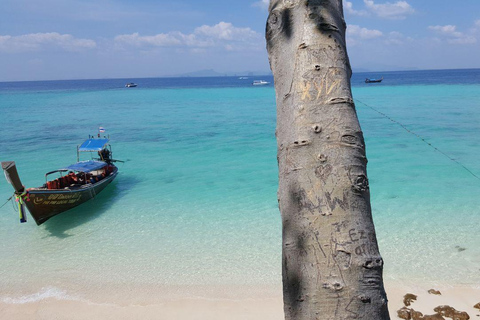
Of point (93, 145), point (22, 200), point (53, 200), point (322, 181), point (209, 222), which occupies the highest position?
point (322, 181)

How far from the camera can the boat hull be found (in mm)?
10961

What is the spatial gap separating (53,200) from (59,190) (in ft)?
1.05

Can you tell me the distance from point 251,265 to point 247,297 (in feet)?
3.76

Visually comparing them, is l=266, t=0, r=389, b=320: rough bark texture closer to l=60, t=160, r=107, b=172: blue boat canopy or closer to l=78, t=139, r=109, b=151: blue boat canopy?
l=60, t=160, r=107, b=172: blue boat canopy

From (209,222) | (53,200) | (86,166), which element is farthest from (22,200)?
(209,222)

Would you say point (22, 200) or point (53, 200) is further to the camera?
point (53, 200)

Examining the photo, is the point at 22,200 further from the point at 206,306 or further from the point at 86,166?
the point at 206,306

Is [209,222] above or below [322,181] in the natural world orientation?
below

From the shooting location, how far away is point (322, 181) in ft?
3.78

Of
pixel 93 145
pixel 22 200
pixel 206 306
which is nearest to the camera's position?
pixel 206 306

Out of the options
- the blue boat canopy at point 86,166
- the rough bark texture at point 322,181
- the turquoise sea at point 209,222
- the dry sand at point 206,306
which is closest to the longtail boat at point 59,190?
the blue boat canopy at point 86,166

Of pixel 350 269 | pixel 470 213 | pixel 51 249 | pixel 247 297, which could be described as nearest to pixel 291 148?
pixel 350 269

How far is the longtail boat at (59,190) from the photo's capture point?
10.5 metres

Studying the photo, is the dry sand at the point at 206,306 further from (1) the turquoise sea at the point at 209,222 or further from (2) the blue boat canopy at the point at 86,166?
(2) the blue boat canopy at the point at 86,166
